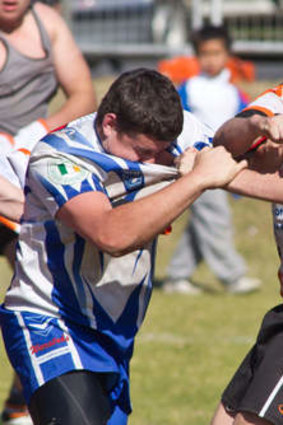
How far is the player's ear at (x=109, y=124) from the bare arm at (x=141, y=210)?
24cm

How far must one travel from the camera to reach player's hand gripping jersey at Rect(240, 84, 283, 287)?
11.0 ft

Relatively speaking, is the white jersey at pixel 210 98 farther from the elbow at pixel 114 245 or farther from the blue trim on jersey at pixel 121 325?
the elbow at pixel 114 245

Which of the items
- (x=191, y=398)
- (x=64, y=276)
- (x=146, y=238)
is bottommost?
(x=191, y=398)

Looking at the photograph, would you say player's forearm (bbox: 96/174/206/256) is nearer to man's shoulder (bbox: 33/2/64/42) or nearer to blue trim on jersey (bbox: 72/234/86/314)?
blue trim on jersey (bbox: 72/234/86/314)

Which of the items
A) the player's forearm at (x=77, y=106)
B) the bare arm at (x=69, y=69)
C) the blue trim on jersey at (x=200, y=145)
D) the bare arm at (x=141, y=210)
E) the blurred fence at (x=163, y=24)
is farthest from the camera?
the blurred fence at (x=163, y=24)

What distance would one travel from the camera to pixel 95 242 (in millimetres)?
3279

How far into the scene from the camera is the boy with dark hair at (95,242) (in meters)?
3.27

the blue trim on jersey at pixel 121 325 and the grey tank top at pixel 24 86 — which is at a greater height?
the grey tank top at pixel 24 86

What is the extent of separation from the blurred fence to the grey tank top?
9809 mm

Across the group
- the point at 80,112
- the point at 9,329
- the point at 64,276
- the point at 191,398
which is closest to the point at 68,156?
the point at 64,276

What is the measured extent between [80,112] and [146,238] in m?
2.11

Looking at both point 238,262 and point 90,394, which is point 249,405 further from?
point 238,262

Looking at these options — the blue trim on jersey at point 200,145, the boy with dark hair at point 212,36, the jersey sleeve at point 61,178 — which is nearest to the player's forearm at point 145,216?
the jersey sleeve at point 61,178

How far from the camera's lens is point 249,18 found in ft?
51.6
